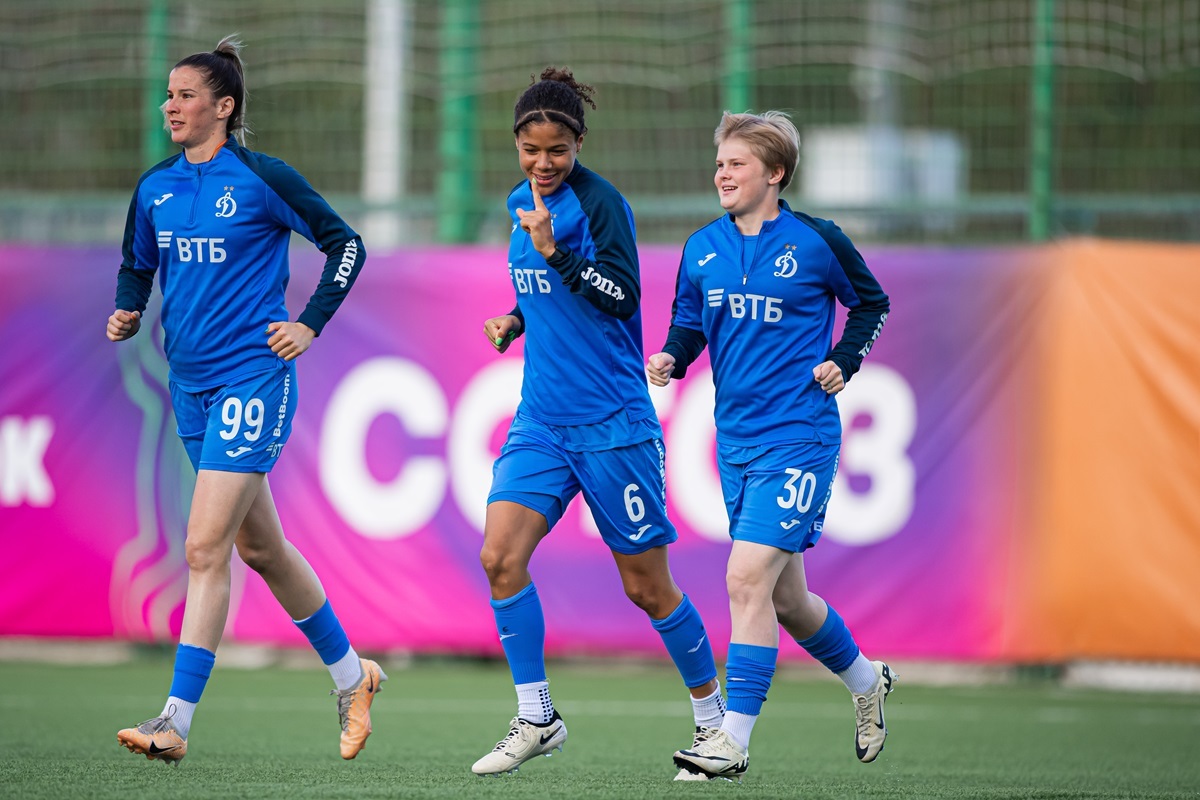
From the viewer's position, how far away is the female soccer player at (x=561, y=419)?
17.4 feet

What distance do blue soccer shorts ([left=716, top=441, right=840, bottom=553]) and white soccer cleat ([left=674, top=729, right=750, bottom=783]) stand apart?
635mm

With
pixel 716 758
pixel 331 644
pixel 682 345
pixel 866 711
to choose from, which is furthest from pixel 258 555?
pixel 866 711

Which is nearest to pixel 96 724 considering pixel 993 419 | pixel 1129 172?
pixel 993 419

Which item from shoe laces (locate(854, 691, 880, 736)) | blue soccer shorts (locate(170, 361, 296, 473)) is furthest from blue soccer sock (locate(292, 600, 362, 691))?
shoe laces (locate(854, 691, 880, 736))

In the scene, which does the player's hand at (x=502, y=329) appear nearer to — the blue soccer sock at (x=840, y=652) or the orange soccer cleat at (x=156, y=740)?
the blue soccer sock at (x=840, y=652)

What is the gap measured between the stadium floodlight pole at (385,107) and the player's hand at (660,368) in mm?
5293

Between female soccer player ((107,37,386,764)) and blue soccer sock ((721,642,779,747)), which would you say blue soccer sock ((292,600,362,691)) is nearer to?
female soccer player ((107,37,386,764))

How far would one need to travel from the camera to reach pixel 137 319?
5672 millimetres

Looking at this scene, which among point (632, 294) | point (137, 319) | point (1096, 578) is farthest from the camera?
point (1096, 578)

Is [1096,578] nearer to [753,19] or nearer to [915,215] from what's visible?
[915,215]

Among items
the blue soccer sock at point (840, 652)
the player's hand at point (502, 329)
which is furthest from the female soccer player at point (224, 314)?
the blue soccer sock at point (840, 652)

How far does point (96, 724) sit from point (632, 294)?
11.0ft

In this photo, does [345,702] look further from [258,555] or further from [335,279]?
[335,279]

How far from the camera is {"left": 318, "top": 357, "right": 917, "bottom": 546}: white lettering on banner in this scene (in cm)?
948
